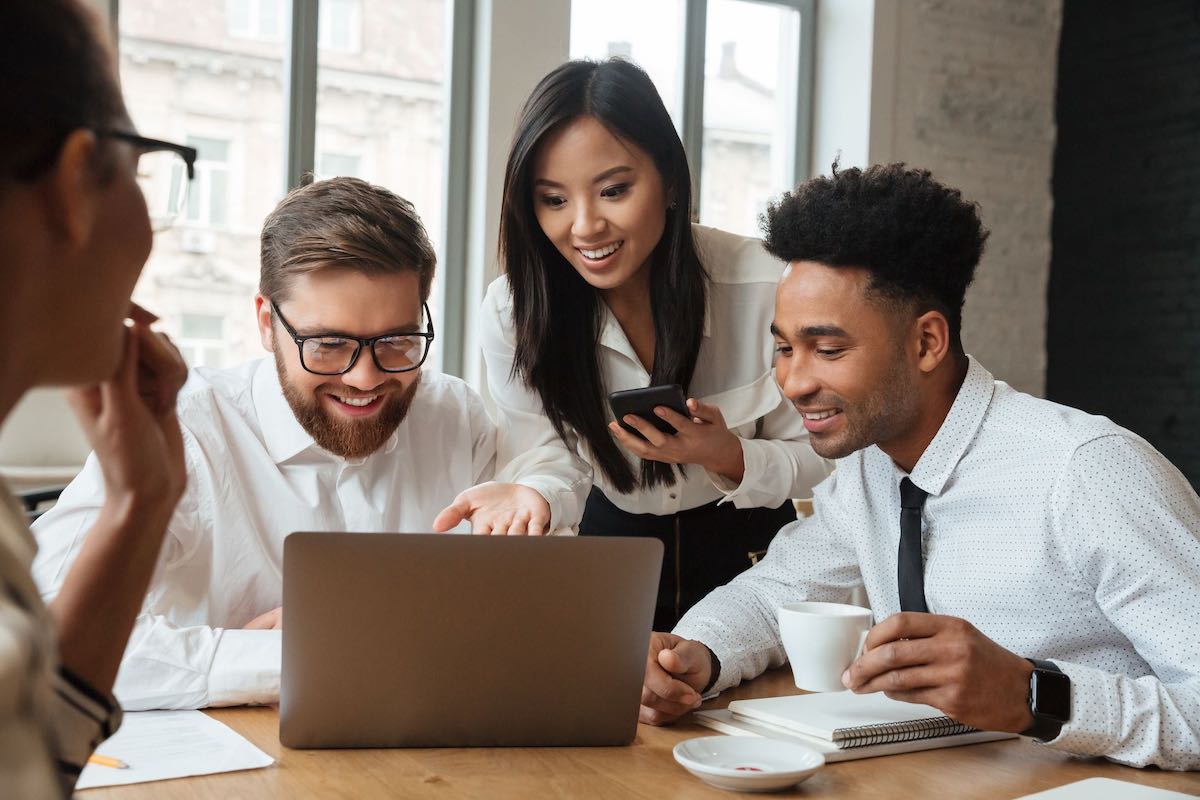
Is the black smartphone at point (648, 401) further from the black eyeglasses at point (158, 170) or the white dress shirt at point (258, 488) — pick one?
the black eyeglasses at point (158, 170)

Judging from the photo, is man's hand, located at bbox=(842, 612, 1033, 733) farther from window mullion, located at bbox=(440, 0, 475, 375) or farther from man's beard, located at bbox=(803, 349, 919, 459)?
window mullion, located at bbox=(440, 0, 475, 375)

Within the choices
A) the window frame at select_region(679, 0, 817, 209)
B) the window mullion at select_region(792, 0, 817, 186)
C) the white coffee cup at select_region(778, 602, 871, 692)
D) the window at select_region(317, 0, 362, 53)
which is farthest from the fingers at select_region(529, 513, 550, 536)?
the window mullion at select_region(792, 0, 817, 186)

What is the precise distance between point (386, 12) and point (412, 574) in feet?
12.4

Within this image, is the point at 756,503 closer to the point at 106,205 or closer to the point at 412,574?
the point at 412,574

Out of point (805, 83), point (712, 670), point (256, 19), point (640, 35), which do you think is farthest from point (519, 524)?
point (805, 83)

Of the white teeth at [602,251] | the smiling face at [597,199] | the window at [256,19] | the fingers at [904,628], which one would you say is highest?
the window at [256,19]

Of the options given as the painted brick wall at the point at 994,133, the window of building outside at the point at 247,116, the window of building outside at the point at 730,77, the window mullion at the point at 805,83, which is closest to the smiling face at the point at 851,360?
the window of building outside at the point at 247,116

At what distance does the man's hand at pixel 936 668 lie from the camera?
1272mm

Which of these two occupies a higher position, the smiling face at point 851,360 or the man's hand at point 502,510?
the smiling face at point 851,360

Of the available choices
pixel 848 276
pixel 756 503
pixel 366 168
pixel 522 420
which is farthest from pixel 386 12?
pixel 848 276

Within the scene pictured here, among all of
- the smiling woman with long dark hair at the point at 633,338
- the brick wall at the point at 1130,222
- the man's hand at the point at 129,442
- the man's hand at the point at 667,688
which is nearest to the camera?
the man's hand at the point at 129,442

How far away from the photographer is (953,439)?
1.66m

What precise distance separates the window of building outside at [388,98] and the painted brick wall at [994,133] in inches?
79.0

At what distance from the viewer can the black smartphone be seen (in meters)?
2.12
